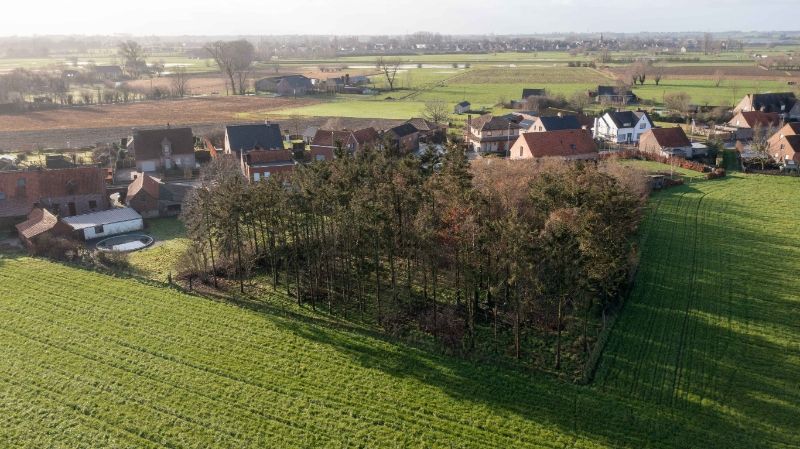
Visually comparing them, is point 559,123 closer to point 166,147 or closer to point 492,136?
point 492,136

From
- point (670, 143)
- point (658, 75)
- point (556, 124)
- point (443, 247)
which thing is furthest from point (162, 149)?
point (658, 75)

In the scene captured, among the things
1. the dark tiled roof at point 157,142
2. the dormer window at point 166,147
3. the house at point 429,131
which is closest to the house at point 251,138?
the dark tiled roof at point 157,142

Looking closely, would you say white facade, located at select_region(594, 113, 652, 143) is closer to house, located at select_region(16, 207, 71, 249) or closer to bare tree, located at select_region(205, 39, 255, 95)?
house, located at select_region(16, 207, 71, 249)

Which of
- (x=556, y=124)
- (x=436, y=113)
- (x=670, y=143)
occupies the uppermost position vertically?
(x=436, y=113)

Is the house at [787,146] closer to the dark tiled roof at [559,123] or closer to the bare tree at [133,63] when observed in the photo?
the dark tiled roof at [559,123]

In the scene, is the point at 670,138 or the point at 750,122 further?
the point at 750,122

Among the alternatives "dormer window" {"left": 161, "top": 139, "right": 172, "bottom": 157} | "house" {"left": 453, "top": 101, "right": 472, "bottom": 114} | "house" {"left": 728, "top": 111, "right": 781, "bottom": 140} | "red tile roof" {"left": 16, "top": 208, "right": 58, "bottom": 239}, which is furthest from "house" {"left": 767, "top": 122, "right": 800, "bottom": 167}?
"red tile roof" {"left": 16, "top": 208, "right": 58, "bottom": 239}

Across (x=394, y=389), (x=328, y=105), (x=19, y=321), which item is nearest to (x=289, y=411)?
(x=394, y=389)
